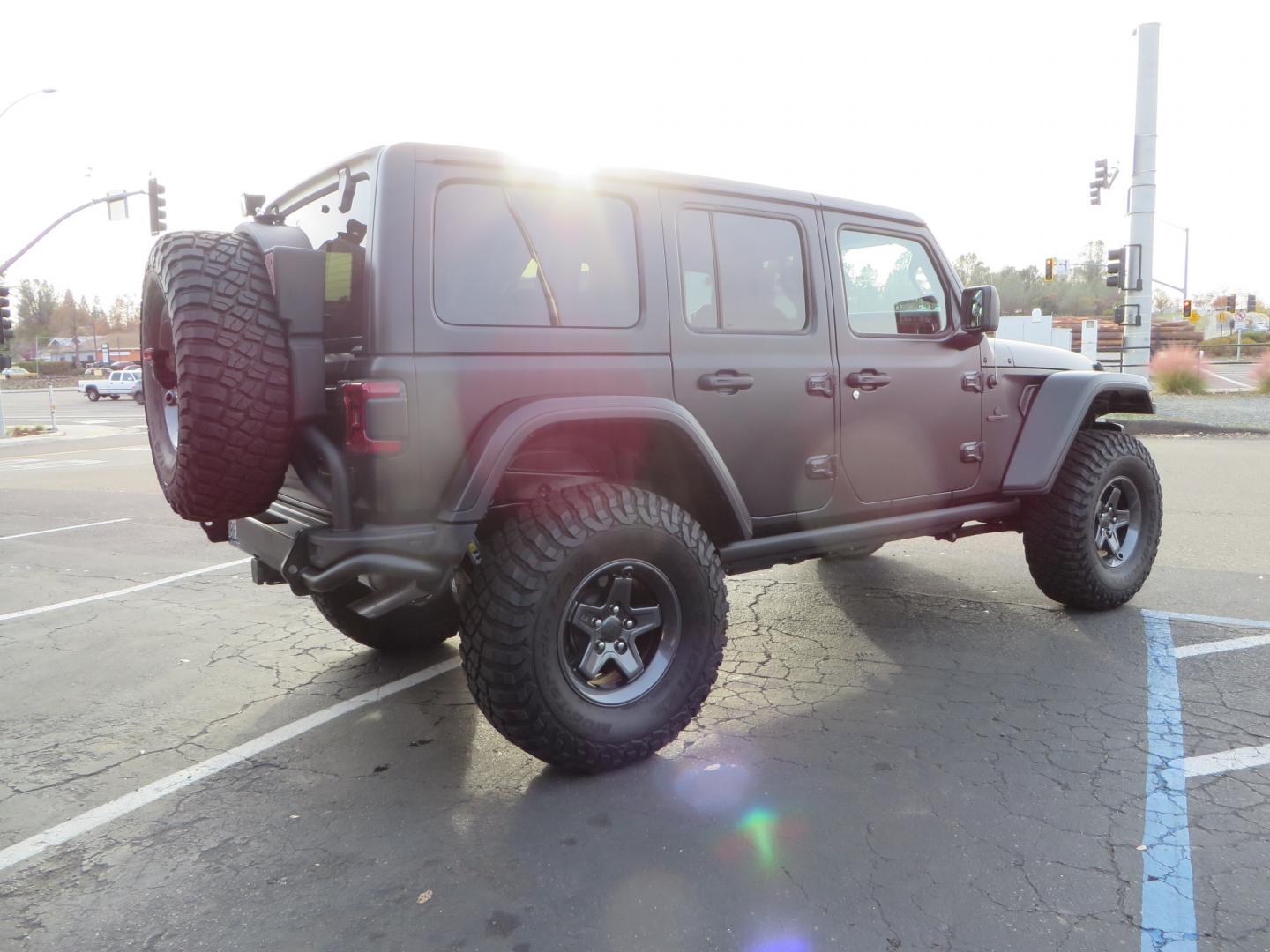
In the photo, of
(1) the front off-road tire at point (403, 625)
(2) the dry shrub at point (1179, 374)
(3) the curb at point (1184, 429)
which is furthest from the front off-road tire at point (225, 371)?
(2) the dry shrub at point (1179, 374)

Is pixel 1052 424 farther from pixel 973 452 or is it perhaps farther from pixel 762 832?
pixel 762 832

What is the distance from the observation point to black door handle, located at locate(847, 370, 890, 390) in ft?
12.8

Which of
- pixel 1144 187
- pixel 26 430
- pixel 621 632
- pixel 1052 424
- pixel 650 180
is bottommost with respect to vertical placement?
pixel 26 430

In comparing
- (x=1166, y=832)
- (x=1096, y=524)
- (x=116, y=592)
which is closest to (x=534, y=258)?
(x=1166, y=832)

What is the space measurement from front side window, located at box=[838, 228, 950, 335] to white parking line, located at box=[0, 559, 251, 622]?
474 centimetres

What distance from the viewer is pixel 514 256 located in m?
3.09

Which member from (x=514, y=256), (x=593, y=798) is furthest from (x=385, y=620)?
(x=514, y=256)

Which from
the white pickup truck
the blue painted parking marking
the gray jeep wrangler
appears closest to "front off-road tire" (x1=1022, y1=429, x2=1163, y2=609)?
the blue painted parking marking

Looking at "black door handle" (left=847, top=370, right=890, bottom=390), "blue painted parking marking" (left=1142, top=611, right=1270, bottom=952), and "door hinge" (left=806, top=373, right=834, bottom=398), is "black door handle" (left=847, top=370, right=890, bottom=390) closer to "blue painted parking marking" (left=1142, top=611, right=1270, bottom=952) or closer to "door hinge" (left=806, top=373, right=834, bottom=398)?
"door hinge" (left=806, top=373, right=834, bottom=398)

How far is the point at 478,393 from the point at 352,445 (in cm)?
42

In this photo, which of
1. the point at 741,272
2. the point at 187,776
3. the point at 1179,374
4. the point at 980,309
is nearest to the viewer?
the point at 187,776

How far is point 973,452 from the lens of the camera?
14.5ft

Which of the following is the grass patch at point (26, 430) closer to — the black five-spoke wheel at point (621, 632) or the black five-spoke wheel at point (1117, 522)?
the black five-spoke wheel at point (621, 632)

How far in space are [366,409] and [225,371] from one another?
0.43 m
